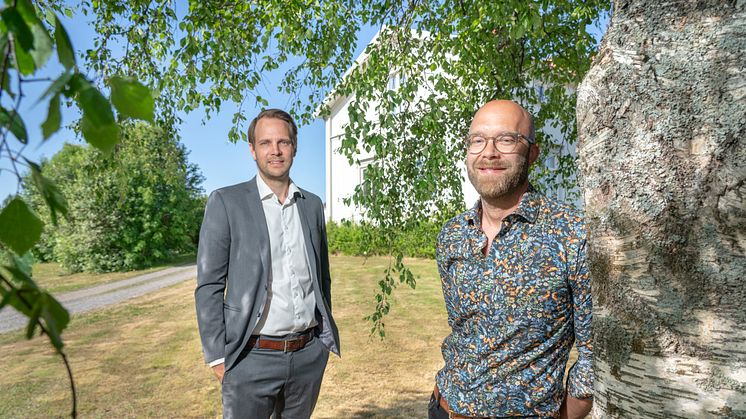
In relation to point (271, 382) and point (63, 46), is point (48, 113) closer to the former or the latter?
point (63, 46)

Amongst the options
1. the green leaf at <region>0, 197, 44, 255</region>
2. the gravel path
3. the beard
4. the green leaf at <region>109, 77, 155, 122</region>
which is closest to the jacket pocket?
the beard

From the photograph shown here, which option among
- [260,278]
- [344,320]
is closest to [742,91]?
[260,278]

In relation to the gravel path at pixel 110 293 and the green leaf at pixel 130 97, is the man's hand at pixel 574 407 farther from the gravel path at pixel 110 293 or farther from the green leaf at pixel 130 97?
the gravel path at pixel 110 293

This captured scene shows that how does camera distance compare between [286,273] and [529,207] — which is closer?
[529,207]

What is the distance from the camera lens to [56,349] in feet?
1.89

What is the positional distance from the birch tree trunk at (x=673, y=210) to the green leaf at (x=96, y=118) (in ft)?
3.79

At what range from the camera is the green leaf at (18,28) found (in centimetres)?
60

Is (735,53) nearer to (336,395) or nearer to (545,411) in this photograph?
(545,411)

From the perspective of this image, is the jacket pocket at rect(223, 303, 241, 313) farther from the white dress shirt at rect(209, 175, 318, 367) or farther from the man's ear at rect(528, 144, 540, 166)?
the man's ear at rect(528, 144, 540, 166)

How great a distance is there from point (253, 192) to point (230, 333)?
0.79m

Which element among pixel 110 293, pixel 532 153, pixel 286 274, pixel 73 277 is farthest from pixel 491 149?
pixel 73 277

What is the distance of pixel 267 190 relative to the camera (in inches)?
125

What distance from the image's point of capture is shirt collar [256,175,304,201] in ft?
10.4

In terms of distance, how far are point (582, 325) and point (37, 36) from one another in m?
1.84
